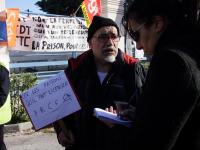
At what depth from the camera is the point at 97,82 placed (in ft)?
11.4

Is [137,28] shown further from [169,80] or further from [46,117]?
[46,117]

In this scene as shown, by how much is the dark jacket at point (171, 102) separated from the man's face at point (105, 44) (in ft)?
6.14

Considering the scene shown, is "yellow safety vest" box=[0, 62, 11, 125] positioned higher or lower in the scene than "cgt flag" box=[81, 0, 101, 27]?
lower

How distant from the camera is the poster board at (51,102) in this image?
3.10 metres

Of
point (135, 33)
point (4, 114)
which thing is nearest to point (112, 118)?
point (135, 33)

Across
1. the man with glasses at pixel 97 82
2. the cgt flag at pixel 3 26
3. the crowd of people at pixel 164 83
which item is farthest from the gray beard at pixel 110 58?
the cgt flag at pixel 3 26

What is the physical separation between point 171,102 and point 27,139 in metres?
7.84

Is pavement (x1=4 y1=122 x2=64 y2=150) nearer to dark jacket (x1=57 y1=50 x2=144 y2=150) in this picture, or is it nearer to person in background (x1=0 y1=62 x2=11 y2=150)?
person in background (x1=0 y1=62 x2=11 y2=150)

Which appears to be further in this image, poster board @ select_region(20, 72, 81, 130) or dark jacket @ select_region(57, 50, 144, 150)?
dark jacket @ select_region(57, 50, 144, 150)

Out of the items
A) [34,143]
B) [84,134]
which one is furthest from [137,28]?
[34,143]

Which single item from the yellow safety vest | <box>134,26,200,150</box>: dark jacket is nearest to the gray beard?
<box>134,26,200,150</box>: dark jacket

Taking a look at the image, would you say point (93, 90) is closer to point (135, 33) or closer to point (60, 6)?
point (135, 33)

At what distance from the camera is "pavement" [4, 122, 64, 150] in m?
8.48

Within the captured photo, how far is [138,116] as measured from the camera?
5.71 ft
